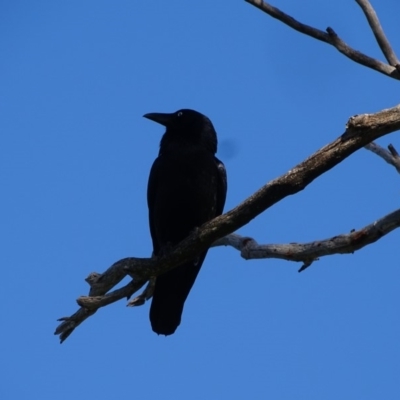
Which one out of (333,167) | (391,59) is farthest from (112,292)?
(391,59)

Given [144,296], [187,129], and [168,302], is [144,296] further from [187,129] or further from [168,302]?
[187,129]

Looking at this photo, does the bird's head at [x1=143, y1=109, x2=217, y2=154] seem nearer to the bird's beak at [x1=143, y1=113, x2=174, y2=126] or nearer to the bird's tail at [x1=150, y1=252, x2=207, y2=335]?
the bird's beak at [x1=143, y1=113, x2=174, y2=126]

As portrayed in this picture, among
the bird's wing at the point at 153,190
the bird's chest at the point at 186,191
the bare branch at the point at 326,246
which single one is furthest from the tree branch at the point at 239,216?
the bird's wing at the point at 153,190

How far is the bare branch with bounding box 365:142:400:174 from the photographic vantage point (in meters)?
6.83

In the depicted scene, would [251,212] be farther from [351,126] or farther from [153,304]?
[153,304]

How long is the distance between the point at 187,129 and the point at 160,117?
0.37 metres

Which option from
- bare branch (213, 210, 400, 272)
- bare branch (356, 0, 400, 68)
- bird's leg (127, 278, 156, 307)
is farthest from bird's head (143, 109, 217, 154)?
bare branch (356, 0, 400, 68)

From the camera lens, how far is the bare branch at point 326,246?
511cm

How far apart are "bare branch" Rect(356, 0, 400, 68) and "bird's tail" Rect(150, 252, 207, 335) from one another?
233 cm

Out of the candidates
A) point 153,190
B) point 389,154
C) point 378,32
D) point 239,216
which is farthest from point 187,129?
point 239,216

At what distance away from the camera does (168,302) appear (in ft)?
21.8

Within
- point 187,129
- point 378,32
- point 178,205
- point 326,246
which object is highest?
point 187,129

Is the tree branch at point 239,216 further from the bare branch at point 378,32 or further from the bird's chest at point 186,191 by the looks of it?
the bare branch at point 378,32

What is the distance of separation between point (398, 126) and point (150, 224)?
3.13m
